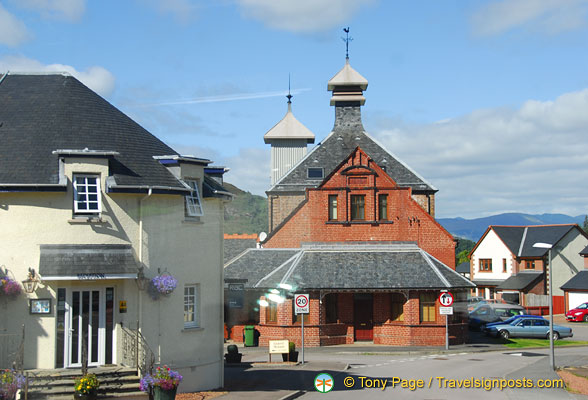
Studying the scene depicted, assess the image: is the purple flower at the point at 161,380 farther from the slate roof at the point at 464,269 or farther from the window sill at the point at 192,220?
the slate roof at the point at 464,269

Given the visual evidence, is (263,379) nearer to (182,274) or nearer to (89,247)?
(182,274)

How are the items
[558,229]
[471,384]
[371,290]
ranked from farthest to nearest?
[558,229] < [371,290] < [471,384]

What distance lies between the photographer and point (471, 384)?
81.6 feet

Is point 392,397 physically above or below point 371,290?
below

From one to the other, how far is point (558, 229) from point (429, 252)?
33424 millimetres

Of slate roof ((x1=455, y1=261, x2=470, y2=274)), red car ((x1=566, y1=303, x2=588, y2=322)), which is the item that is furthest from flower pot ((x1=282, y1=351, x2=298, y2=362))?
slate roof ((x1=455, y1=261, x2=470, y2=274))

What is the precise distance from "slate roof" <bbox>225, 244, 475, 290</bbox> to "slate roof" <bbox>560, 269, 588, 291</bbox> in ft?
87.0

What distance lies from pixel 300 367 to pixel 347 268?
1185 cm

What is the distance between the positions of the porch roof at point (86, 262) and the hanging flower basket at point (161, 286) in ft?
2.48

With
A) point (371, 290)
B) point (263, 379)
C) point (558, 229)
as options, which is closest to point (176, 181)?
point (263, 379)

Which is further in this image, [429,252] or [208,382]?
[429,252]

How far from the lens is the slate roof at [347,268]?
3888cm

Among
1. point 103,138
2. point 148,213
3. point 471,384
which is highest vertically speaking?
point 103,138

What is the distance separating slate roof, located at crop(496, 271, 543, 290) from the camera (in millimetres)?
68750
